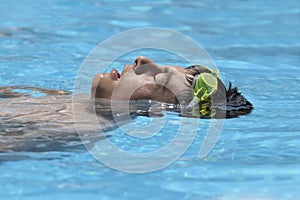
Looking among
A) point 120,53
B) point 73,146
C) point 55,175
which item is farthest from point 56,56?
point 55,175

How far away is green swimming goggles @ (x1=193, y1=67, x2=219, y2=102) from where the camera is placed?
15.8ft

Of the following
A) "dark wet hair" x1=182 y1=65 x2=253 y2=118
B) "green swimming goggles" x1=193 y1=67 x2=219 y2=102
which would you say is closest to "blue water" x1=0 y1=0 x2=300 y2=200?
"dark wet hair" x1=182 y1=65 x2=253 y2=118

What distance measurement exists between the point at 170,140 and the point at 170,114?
1.58 ft

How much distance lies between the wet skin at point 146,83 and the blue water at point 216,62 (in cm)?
19

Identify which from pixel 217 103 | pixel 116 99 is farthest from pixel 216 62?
pixel 116 99

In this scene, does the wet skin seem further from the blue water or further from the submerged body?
the blue water

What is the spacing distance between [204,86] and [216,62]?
9.53 feet

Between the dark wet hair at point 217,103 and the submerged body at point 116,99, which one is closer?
the submerged body at point 116,99

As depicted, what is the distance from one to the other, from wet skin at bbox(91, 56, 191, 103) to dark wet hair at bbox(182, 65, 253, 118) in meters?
0.12

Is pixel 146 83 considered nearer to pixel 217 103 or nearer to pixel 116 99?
pixel 116 99

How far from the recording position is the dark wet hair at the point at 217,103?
503cm

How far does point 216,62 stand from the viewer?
7.69 metres

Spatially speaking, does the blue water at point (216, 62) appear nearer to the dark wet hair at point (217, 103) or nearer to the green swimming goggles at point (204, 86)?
the dark wet hair at point (217, 103)

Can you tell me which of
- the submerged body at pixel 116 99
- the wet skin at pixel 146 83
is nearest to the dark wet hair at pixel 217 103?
the submerged body at pixel 116 99
